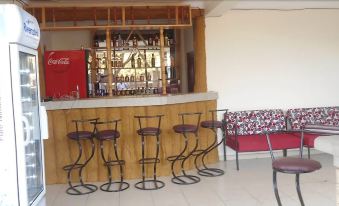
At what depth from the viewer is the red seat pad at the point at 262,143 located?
19.0ft

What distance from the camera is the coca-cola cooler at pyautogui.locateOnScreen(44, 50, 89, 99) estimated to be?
604 centimetres

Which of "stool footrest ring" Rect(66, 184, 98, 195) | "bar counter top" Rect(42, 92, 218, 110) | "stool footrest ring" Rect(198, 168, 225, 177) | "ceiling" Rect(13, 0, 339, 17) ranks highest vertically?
"ceiling" Rect(13, 0, 339, 17)

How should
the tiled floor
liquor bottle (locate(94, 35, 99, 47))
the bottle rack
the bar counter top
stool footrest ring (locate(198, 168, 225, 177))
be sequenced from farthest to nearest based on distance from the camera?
liquor bottle (locate(94, 35, 99, 47)), the bottle rack, stool footrest ring (locate(198, 168, 225, 177)), the bar counter top, the tiled floor

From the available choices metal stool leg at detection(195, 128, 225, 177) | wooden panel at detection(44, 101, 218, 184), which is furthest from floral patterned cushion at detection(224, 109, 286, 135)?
wooden panel at detection(44, 101, 218, 184)

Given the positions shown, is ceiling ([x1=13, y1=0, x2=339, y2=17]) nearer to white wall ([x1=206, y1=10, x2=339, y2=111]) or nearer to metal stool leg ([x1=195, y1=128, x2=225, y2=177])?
white wall ([x1=206, y1=10, x2=339, y2=111])

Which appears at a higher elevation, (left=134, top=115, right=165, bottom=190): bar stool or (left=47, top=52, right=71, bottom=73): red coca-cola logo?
(left=47, top=52, right=71, bottom=73): red coca-cola logo

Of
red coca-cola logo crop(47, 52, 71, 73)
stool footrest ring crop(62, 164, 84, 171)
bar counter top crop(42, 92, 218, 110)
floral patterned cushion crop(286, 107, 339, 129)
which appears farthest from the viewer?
floral patterned cushion crop(286, 107, 339, 129)

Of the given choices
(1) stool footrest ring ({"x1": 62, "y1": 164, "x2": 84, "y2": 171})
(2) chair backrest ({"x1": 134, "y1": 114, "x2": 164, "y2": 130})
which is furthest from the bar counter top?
(1) stool footrest ring ({"x1": 62, "y1": 164, "x2": 84, "y2": 171})

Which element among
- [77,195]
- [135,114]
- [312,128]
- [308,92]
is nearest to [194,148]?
[135,114]

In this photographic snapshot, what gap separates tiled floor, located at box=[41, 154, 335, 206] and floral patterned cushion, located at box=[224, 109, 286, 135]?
1.02 meters

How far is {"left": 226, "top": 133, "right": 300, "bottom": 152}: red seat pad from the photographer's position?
19.0 feet

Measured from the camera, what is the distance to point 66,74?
239 inches

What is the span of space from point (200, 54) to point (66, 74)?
2278mm

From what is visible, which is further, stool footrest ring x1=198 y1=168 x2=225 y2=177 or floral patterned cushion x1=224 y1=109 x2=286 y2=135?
floral patterned cushion x1=224 y1=109 x2=286 y2=135
